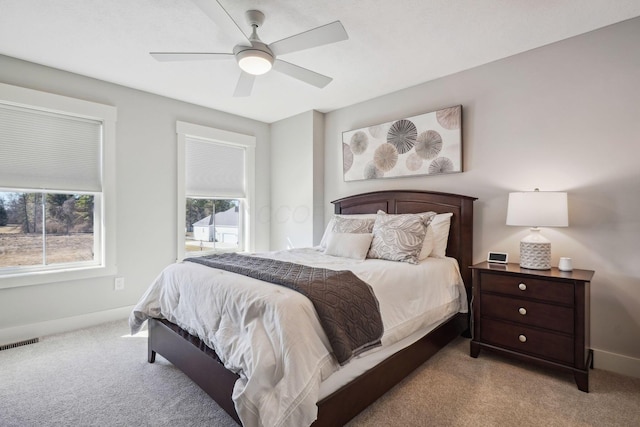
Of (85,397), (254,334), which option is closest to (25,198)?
(85,397)

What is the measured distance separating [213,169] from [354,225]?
224 cm

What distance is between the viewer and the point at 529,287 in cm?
227

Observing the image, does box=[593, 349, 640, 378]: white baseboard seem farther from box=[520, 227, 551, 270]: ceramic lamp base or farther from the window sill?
the window sill

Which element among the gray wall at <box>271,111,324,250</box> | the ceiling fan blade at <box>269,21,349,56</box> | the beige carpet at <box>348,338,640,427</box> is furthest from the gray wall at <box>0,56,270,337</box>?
the beige carpet at <box>348,338,640,427</box>

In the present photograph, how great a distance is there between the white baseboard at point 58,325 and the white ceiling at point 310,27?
2.45 metres

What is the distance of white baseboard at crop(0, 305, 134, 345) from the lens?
9.24 feet

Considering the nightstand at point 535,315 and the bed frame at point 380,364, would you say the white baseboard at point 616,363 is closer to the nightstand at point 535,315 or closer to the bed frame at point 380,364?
the nightstand at point 535,315

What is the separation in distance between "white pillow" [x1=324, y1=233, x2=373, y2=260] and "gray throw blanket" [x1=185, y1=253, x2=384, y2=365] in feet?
2.73

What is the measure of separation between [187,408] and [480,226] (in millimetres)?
2771

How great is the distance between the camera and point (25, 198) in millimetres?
2980

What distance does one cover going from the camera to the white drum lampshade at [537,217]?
227cm

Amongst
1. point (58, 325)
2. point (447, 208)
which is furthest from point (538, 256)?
point (58, 325)

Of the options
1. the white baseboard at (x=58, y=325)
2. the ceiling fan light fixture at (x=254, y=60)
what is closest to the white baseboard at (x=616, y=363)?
the ceiling fan light fixture at (x=254, y=60)

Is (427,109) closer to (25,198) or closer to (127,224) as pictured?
(127,224)
